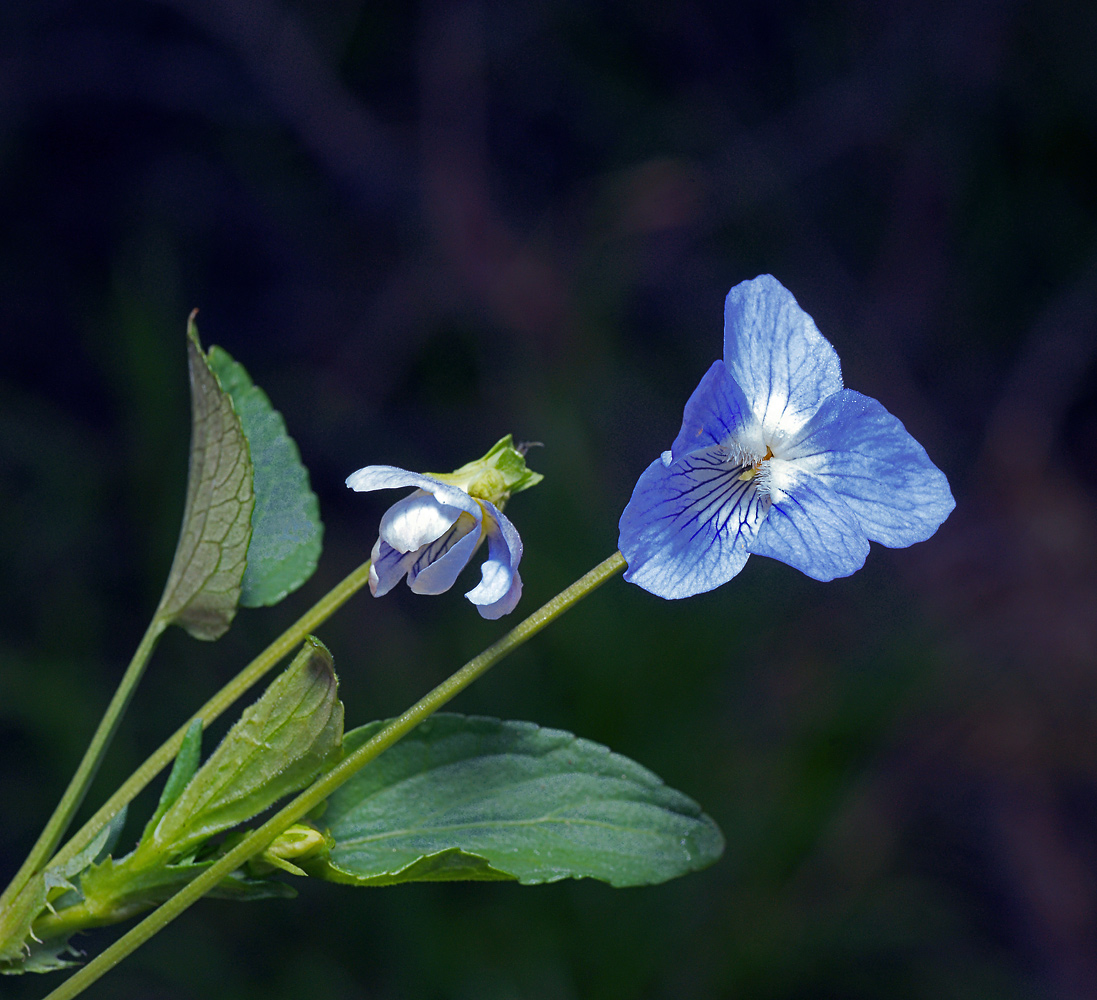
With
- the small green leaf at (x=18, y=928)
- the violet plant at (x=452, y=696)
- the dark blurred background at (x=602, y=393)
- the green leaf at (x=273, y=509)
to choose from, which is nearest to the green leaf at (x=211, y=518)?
the violet plant at (x=452, y=696)

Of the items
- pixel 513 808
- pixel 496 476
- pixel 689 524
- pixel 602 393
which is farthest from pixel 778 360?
pixel 602 393

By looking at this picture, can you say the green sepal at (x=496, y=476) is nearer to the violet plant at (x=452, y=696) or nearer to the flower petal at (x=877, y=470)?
the violet plant at (x=452, y=696)

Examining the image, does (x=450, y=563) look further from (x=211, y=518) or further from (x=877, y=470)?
(x=877, y=470)

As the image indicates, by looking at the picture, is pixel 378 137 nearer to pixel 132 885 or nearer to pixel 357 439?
pixel 357 439

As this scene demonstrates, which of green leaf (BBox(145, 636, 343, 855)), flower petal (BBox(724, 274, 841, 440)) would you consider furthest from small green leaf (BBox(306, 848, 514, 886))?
flower petal (BBox(724, 274, 841, 440))

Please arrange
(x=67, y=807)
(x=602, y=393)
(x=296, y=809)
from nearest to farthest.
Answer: (x=296, y=809)
(x=67, y=807)
(x=602, y=393)
